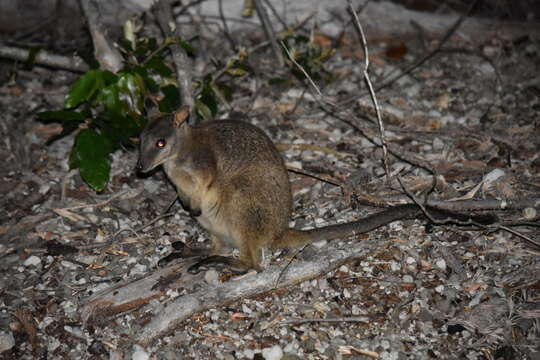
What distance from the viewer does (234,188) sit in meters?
4.71

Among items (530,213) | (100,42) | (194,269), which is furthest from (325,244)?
(100,42)

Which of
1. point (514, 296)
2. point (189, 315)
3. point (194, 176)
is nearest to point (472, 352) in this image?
point (514, 296)

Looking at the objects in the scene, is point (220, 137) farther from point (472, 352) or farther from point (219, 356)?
point (472, 352)

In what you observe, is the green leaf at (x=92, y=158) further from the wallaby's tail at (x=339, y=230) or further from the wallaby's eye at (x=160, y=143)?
the wallaby's tail at (x=339, y=230)

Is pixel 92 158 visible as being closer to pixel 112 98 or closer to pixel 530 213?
pixel 112 98

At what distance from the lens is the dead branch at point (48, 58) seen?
654 cm

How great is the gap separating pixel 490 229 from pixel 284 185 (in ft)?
5.98

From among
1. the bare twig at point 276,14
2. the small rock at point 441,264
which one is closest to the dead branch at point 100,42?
the bare twig at point 276,14

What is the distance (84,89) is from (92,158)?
27.6 inches

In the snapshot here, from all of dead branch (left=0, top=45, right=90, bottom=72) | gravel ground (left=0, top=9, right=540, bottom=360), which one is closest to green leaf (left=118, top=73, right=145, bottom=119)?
gravel ground (left=0, top=9, right=540, bottom=360)

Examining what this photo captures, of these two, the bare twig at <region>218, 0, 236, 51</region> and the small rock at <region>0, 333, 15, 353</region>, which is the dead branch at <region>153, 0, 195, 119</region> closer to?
the bare twig at <region>218, 0, 236, 51</region>

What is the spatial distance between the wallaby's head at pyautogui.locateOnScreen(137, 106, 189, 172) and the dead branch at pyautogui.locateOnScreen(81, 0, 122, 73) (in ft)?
5.24

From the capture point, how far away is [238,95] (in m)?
7.13

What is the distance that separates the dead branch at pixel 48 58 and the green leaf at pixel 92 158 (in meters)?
1.48
